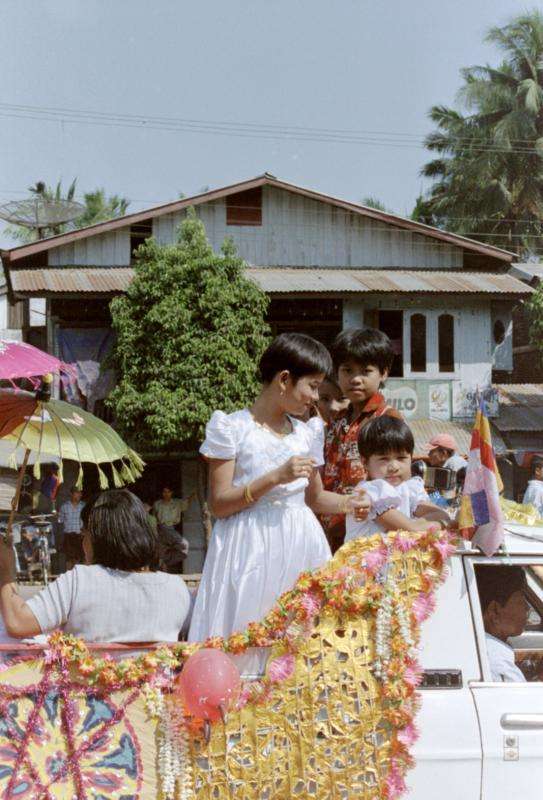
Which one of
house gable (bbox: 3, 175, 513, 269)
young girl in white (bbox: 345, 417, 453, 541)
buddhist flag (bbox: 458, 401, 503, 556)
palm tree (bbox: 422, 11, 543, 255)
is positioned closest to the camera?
buddhist flag (bbox: 458, 401, 503, 556)

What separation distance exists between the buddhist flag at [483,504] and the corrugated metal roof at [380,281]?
49.7 feet

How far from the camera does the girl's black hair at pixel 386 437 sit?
3516 millimetres

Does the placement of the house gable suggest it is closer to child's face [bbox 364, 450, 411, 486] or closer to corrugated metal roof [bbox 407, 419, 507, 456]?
corrugated metal roof [bbox 407, 419, 507, 456]

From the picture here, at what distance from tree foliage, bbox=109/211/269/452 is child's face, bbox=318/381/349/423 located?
40.4 ft

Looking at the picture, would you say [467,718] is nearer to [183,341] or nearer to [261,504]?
[261,504]

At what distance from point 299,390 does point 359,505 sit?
489 mm

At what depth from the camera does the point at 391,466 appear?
3.53m

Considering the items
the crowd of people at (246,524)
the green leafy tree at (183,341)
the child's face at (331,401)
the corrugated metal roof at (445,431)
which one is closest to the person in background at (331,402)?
the child's face at (331,401)

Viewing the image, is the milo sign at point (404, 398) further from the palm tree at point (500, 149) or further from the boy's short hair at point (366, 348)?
the boy's short hair at point (366, 348)

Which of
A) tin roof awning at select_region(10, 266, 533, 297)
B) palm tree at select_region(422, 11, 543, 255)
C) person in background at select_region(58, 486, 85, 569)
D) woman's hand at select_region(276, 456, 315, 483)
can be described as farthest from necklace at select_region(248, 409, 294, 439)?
palm tree at select_region(422, 11, 543, 255)

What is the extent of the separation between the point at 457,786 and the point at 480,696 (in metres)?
0.29

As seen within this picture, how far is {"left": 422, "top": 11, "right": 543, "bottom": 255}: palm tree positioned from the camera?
28.8m

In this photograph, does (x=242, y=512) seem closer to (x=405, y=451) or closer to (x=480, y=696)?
(x=405, y=451)

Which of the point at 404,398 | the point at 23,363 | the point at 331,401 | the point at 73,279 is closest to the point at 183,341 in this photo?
the point at 73,279
